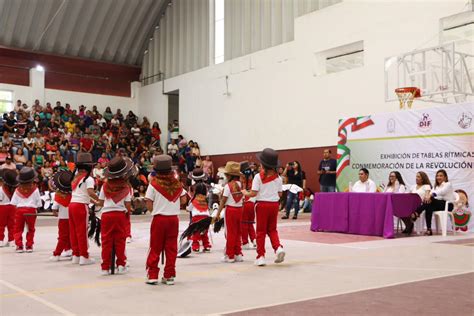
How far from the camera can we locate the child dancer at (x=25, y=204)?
329 inches

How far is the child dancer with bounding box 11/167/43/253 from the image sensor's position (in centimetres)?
837

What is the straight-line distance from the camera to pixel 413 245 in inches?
356

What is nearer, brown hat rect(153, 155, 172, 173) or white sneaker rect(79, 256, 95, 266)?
brown hat rect(153, 155, 172, 173)

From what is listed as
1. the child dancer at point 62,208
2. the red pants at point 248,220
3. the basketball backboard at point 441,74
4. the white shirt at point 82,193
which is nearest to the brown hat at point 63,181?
the child dancer at point 62,208

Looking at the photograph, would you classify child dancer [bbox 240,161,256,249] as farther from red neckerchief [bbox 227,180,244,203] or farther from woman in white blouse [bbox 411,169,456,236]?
woman in white blouse [bbox 411,169,456,236]

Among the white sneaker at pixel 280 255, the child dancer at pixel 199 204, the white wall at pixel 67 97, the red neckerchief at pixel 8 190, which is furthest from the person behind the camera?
the white wall at pixel 67 97

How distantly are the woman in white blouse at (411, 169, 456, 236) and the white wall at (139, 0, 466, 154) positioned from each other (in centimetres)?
512

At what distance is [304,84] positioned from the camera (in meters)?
18.7

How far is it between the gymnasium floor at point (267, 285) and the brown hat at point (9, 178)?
1120 millimetres

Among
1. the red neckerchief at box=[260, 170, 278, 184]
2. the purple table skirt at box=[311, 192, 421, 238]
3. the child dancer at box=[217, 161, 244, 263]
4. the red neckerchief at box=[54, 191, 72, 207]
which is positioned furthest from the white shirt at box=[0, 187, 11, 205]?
the purple table skirt at box=[311, 192, 421, 238]

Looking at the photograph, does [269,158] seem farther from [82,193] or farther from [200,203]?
[82,193]

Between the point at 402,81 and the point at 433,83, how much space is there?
164 centimetres

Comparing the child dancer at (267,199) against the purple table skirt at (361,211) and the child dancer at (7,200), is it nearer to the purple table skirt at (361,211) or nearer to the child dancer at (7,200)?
the purple table skirt at (361,211)

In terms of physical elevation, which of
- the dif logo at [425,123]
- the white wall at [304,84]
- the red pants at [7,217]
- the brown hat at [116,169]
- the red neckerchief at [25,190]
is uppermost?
the white wall at [304,84]
